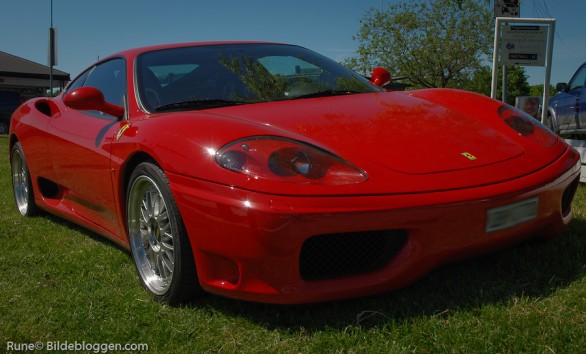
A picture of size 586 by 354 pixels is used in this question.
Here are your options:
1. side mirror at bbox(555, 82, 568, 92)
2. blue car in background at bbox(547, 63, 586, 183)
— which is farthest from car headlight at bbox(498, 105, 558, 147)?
side mirror at bbox(555, 82, 568, 92)

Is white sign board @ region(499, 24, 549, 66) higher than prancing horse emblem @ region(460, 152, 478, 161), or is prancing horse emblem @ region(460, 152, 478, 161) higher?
white sign board @ region(499, 24, 549, 66)

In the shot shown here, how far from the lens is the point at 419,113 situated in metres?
2.65

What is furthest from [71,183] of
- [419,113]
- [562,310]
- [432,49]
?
[432,49]

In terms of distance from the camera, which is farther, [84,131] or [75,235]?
[75,235]

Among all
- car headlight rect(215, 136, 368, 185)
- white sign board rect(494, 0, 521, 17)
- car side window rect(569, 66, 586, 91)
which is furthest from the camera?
car side window rect(569, 66, 586, 91)

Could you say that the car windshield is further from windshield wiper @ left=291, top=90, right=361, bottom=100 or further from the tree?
the tree

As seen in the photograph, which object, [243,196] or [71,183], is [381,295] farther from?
[71,183]

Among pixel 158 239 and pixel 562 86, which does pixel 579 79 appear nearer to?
pixel 562 86

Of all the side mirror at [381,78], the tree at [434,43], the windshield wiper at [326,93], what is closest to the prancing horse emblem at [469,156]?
the windshield wiper at [326,93]

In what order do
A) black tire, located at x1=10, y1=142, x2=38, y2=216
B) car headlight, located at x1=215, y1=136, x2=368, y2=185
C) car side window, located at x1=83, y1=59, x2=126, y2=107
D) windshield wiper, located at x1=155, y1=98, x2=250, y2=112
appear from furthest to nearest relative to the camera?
black tire, located at x1=10, y1=142, x2=38, y2=216 < car side window, located at x1=83, y1=59, x2=126, y2=107 < windshield wiper, located at x1=155, y1=98, x2=250, y2=112 < car headlight, located at x1=215, y1=136, x2=368, y2=185

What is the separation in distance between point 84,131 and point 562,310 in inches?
98.5

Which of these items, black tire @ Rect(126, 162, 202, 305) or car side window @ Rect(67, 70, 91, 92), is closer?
black tire @ Rect(126, 162, 202, 305)

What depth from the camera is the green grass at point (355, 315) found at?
6.16 ft

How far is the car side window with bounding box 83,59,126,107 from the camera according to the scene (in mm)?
3172
